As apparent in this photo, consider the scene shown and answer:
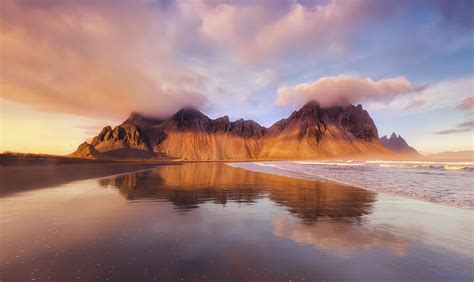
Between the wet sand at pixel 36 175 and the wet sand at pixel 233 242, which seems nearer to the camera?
the wet sand at pixel 233 242

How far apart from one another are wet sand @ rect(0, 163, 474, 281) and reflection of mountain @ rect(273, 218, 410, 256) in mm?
34

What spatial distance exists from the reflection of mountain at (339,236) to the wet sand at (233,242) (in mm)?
34

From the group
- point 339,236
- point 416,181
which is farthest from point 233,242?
point 416,181

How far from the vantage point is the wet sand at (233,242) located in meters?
6.05

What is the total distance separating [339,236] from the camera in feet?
29.3

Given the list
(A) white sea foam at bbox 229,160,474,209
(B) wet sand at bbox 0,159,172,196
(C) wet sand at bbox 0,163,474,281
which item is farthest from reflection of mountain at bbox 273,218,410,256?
(B) wet sand at bbox 0,159,172,196

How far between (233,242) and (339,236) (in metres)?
3.51

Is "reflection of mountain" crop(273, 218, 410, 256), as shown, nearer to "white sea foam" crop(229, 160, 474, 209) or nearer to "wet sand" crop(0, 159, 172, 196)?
"white sea foam" crop(229, 160, 474, 209)

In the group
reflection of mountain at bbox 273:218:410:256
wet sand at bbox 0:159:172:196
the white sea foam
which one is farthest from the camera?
wet sand at bbox 0:159:172:196

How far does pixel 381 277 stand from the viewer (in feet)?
19.5

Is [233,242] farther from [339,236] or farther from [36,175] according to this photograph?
[36,175]

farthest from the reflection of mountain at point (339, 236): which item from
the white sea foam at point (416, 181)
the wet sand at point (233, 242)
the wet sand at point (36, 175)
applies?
the wet sand at point (36, 175)

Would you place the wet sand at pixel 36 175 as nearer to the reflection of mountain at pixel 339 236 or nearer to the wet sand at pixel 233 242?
the wet sand at pixel 233 242

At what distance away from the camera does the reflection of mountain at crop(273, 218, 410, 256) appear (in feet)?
26.0
